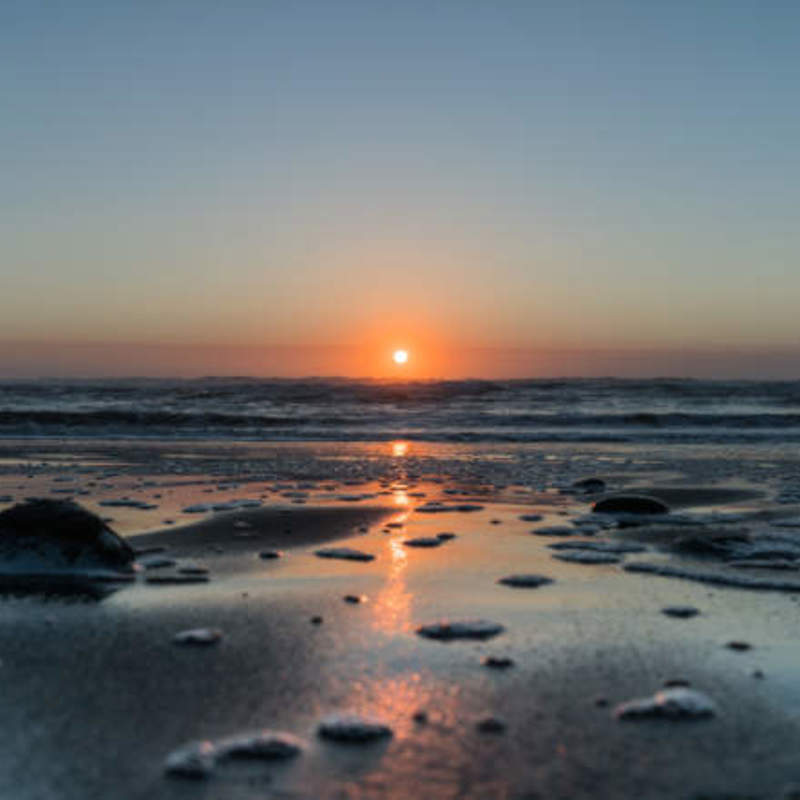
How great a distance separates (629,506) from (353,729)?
5.56 meters

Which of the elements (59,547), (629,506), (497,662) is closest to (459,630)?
(497,662)

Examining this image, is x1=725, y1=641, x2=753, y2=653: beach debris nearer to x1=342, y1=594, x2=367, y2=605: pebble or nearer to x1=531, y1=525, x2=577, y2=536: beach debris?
x1=342, y1=594, x2=367, y2=605: pebble

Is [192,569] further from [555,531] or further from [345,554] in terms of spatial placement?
[555,531]

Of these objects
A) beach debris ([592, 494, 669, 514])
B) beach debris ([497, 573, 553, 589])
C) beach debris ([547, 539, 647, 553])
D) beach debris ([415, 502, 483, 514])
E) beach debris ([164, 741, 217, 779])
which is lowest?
beach debris ([547, 539, 647, 553])

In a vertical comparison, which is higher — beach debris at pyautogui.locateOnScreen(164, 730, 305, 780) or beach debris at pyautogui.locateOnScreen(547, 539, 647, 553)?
beach debris at pyautogui.locateOnScreen(164, 730, 305, 780)

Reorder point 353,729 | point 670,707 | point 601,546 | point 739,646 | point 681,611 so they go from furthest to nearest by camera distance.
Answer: point 601,546 → point 681,611 → point 739,646 → point 670,707 → point 353,729

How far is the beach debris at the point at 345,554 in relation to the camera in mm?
6090

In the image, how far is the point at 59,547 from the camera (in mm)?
5582

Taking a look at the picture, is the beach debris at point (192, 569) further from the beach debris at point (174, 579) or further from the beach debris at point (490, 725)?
the beach debris at point (490, 725)

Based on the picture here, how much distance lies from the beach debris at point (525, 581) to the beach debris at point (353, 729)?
2.27 meters

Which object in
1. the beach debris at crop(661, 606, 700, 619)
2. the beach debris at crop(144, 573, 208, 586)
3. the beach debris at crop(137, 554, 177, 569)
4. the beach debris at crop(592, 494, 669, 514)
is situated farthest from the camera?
the beach debris at crop(592, 494, 669, 514)

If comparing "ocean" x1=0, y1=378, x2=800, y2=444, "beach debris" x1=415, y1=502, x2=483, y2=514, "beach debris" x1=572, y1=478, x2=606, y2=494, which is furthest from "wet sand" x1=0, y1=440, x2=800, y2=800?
"ocean" x1=0, y1=378, x2=800, y2=444

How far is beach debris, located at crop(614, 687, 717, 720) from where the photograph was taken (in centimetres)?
317

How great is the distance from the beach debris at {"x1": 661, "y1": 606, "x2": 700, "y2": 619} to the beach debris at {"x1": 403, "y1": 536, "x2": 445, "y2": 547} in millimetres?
2212
